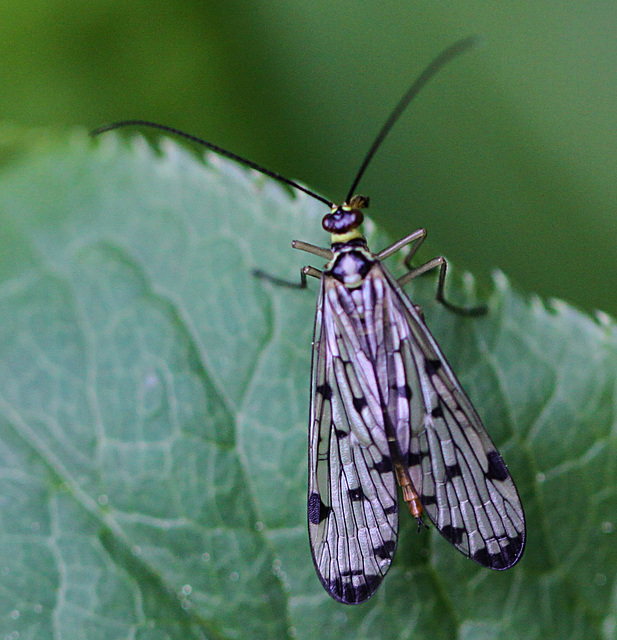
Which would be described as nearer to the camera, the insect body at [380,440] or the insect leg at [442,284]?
the insect body at [380,440]

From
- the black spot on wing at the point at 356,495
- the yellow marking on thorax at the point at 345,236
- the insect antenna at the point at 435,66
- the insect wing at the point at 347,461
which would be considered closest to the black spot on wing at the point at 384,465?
the insect wing at the point at 347,461

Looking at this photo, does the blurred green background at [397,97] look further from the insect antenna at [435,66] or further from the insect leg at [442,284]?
the insect leg at [442,284]

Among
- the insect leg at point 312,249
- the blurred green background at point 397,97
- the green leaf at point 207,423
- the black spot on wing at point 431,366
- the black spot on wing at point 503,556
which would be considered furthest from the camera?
the blurred green background at point 397,97

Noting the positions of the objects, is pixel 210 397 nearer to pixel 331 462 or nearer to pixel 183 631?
pixel 331 462

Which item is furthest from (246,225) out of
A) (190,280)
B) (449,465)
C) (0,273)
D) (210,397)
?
(449,465)

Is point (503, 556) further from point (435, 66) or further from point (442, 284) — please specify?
point (435, 66)

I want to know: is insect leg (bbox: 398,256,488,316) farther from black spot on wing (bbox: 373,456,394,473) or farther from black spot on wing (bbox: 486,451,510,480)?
black spot on wing (bbox: 373,456,394,473)

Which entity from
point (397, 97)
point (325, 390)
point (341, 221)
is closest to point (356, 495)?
point (325, 390)
